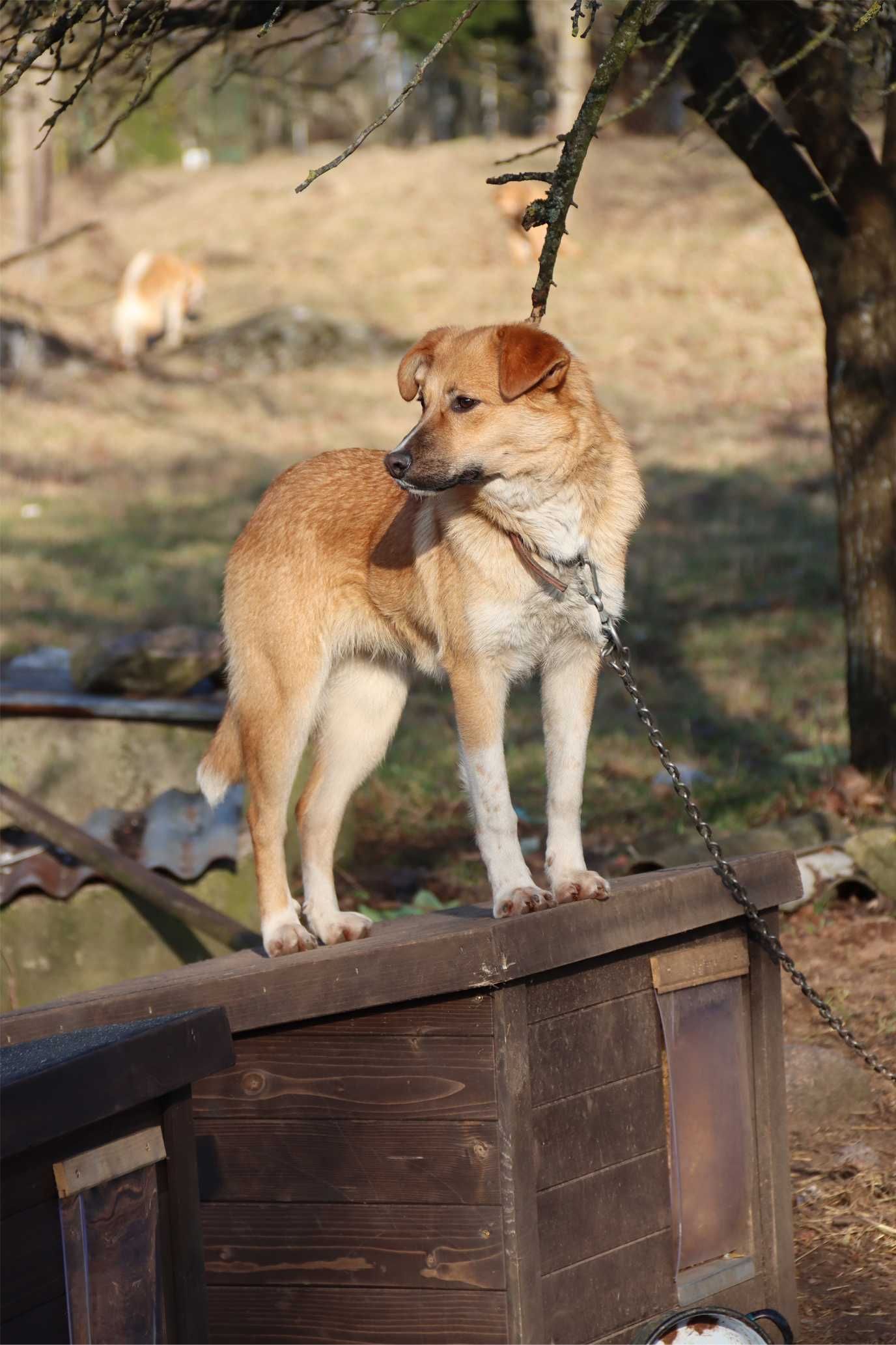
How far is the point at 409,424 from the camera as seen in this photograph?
1994cm

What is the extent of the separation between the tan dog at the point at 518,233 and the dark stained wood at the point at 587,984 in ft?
77.3

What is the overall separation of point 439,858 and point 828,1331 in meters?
4.24

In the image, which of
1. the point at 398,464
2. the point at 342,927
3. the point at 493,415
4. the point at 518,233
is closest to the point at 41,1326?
the point at 342,927

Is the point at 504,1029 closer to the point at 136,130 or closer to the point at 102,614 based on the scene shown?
the point at 102,614

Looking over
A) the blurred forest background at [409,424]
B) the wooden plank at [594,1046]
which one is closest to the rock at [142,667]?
the blurred forest background at [409,424]

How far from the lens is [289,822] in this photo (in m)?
7.68

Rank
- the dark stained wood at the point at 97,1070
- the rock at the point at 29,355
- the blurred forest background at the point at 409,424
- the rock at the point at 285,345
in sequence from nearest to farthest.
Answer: the dark stained wood at the point at 97,1070 → the blurred forest background at the point at 409,424 → the rock at the point at 29,355 → the rock at the point at 285,345

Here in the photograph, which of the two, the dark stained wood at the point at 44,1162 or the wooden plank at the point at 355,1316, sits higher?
the dark stained wood at the point at 44,1162

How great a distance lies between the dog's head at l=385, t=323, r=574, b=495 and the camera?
12.2 feet

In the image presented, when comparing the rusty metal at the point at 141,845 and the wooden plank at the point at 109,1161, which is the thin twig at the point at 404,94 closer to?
the wooden plank at the point at 109,1161

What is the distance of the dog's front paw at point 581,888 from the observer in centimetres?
361

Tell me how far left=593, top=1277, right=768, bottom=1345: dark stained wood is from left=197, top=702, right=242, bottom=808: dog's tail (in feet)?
6.37

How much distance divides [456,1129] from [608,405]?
18101 millimetres

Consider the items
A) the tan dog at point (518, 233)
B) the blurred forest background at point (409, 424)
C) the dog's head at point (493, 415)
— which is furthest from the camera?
the tan dog at point (518, 233)
